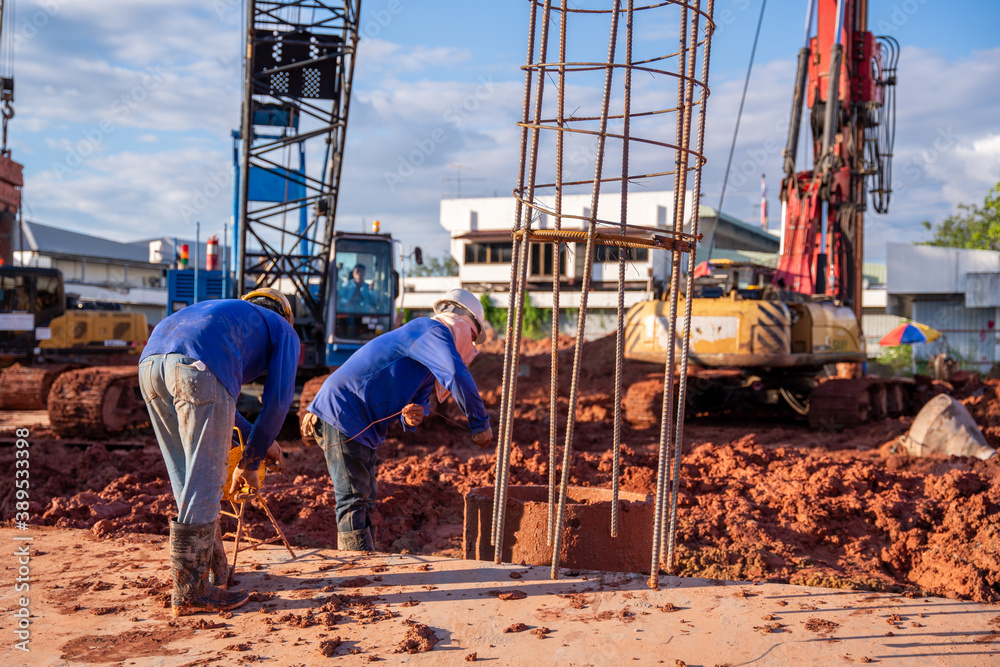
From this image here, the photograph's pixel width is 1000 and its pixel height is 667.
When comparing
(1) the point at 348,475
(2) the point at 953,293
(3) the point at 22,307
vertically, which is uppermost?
(2) the point at 953,293

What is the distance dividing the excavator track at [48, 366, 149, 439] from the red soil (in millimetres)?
556

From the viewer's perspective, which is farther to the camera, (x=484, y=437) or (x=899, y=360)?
(x=899, y=360)

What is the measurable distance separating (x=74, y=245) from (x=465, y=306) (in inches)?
1877

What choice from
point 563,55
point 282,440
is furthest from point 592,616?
point 282,440

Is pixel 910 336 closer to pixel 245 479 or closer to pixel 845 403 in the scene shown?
pixel 845 403

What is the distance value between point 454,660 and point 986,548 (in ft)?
13.8

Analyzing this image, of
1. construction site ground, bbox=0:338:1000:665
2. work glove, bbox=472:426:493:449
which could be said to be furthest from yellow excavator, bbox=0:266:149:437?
work glove, bbox=472:426:493:449

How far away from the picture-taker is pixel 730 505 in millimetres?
6344

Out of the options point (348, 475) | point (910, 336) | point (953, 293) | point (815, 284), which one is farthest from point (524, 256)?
point (953, 293)

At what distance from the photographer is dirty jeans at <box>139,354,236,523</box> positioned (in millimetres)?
3338

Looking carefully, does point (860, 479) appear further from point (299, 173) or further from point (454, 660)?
point (299, 173)

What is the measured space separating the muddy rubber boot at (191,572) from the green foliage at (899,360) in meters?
22.4

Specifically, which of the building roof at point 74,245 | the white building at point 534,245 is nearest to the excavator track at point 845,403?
the white building at point 534,245

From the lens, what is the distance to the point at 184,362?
334 cm
